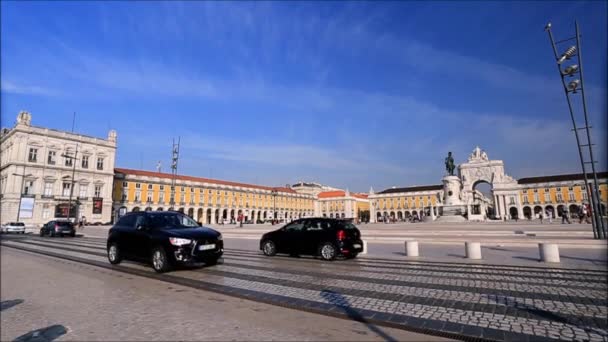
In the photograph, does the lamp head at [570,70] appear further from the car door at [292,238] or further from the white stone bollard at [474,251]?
the car door at [292,238]

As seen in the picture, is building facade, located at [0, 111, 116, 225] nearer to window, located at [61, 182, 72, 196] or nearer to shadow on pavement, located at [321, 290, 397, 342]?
window, located at [61, 182, 72, 196]

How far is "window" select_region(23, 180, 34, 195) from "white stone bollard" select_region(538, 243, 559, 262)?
70.5 metres

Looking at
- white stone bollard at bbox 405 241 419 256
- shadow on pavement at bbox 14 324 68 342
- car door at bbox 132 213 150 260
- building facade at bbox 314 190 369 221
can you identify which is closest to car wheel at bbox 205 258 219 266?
car door at bbox 132 213 150 260

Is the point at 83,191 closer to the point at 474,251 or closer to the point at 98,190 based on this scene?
the point at 98,190

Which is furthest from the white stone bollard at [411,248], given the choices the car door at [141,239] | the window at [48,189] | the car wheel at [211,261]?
the window at [48,189]

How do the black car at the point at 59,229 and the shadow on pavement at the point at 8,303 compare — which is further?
the black car at the point at 59,229

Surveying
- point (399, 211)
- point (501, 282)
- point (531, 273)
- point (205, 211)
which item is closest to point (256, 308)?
point (501, 282)

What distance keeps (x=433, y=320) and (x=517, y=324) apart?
1.11 meters

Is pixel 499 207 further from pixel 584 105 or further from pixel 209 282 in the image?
pixel 209 282

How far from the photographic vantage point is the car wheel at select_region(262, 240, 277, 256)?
44.6 feet

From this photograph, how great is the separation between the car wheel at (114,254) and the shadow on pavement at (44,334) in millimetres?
6436

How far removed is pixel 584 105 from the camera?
58.4 ft

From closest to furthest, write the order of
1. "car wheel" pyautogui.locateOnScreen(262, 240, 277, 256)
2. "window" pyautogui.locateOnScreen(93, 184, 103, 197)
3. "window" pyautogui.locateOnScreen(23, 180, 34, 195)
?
"car wheel" pyautogui.locateOnScreen(262, 240, 277, 256) → "window" pyautogui.locateOnScreen(23, 180, 34, 195) → "window" pyautogui.locateOnScreen(93, 184, 103, 197)

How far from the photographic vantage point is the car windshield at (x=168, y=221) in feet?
31.3
